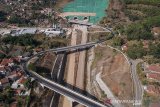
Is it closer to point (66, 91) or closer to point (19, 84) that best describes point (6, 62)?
point (19, 84)

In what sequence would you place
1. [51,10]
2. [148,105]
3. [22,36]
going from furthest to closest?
[51,10], [22,36], [148,105]

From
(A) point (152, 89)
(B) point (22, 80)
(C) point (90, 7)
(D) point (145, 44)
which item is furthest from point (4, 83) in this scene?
(C) point (90, 7)

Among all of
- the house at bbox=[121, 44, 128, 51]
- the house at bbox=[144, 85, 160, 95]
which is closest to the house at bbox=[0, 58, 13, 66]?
the house at bbox=[121, 44, 128, 51]

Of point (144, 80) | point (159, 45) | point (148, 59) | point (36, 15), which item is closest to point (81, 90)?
point (144, 80)

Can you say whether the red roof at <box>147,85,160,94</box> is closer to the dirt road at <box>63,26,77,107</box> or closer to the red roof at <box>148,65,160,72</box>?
the red roof at <box>148,65,160,72</box>

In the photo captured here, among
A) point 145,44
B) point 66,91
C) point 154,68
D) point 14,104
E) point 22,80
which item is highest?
point 145,44

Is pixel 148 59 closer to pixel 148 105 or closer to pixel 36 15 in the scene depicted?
pixel 148 105

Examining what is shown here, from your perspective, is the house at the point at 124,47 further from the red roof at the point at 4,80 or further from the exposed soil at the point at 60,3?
the exposed soil at the point at 60,3
